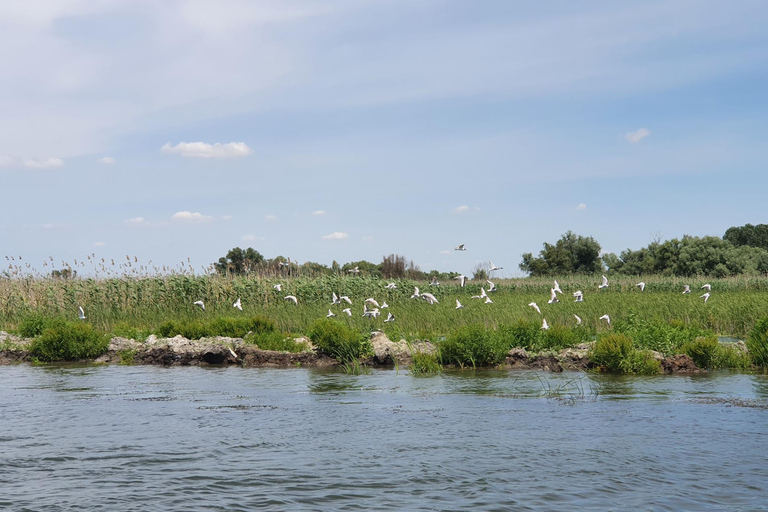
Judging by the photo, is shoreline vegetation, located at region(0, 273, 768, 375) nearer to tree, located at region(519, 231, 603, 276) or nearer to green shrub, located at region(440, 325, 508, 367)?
green shrub, located at region(440, 325, 508, 367)

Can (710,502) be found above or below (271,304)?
below

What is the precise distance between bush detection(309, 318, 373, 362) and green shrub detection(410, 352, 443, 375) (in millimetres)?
2215

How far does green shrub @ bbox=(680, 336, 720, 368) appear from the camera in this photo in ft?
65.3

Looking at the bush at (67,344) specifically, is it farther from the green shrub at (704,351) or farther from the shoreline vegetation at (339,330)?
the green shrub at (704,351)

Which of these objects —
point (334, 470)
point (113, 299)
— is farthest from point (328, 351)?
point (113, 299)

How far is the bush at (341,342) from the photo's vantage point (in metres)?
22.5

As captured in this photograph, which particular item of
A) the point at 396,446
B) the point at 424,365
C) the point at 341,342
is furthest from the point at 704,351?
the point at 396,446

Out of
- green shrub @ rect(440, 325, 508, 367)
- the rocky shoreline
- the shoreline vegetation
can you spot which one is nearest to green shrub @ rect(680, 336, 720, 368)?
the shoreline vegetation

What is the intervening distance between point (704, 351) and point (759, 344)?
150cm

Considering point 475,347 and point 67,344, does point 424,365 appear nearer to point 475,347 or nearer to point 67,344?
point 475,347

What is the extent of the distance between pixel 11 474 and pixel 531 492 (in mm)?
7273

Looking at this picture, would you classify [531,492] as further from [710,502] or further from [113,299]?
[113,299]

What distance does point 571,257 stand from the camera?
301 ft

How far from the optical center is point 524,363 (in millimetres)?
21047
